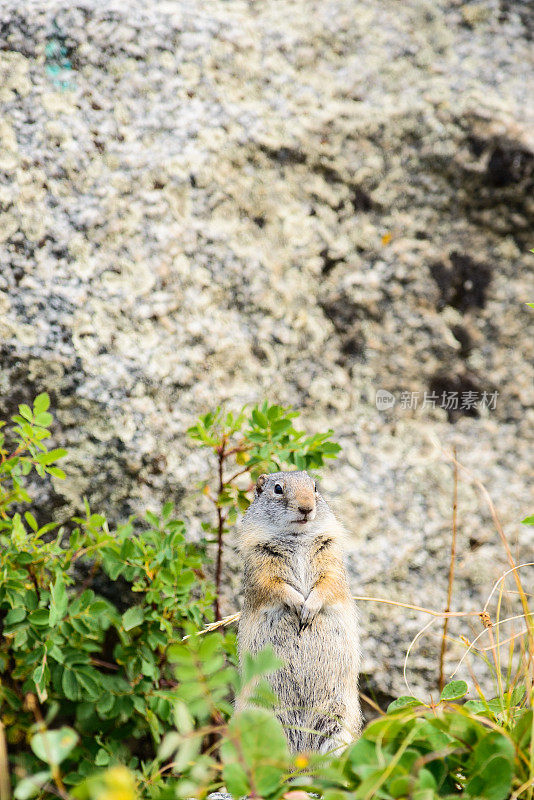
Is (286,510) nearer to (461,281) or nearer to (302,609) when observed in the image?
(302,609)

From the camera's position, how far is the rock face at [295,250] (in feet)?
11.5

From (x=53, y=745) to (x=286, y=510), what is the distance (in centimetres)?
152

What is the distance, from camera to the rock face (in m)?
3.49

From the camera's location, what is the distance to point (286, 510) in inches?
109

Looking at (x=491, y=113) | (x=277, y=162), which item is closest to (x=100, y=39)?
(x=277, y=162)

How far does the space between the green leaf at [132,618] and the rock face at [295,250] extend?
61 cm

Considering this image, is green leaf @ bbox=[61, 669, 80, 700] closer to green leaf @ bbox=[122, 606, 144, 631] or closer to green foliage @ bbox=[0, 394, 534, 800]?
green foliage @ bbox=[0, 394, 534, 800]

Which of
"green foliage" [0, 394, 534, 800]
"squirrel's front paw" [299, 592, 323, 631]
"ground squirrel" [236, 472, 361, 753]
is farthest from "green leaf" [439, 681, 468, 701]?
"squirrel's front paw" [299, 592, 323, 631]

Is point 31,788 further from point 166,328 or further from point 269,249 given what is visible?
point 269,249

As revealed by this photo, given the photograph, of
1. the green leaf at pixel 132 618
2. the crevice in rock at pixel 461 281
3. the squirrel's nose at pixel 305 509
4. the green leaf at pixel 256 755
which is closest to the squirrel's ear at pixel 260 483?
the squirrel's nose at pixel 305 509

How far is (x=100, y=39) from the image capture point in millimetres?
3732

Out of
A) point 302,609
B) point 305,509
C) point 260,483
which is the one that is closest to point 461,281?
point 260,483

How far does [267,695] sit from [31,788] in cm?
46

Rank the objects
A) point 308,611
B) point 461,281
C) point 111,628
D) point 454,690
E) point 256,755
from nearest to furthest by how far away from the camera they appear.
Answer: point 256,755, point 454,690, point 308,611, point 111,628, point 461,281
